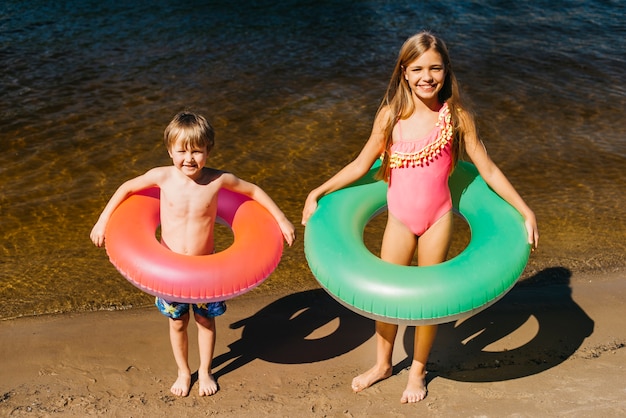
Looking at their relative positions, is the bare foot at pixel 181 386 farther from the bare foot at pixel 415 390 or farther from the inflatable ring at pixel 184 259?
the bare foot at pixel 415 390

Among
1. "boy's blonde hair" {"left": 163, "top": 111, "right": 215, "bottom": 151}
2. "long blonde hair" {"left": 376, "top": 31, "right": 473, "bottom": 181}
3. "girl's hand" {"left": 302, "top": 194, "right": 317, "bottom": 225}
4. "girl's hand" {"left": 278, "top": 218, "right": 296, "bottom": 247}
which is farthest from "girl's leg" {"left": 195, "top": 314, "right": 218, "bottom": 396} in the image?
"long blonde hair" {"left": 376, "top": 31, "right": 473, "bottom": 181}

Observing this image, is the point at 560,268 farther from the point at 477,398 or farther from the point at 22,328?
the point at 22,328

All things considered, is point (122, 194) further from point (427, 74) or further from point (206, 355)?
point (427, 74)

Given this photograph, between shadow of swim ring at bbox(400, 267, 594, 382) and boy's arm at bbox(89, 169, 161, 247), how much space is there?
1652mm

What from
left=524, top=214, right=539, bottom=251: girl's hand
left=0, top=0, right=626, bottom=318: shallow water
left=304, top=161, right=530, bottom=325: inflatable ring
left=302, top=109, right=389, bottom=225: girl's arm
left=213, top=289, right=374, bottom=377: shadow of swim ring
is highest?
left=302, top=109, right=389, bottom=225: girl's arm

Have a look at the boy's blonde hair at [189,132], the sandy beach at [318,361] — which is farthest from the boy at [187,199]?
the sandy beach at [318,361]

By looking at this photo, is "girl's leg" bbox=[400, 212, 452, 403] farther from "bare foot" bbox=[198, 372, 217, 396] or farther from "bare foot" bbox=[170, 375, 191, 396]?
"bare foot" bbox=[170, 375, 191, 396]

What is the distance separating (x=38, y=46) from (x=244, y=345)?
632 centimetres

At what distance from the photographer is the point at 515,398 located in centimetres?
354

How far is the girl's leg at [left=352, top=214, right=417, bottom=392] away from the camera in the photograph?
339cm

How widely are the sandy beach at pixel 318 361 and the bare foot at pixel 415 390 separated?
0.03 metres

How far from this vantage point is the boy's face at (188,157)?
3139 millimetres

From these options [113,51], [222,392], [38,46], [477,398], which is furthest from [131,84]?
[477,398]

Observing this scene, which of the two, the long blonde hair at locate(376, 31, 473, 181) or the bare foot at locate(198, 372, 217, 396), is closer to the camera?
the long blonde hair at locate(376, 31, 473, 181)
